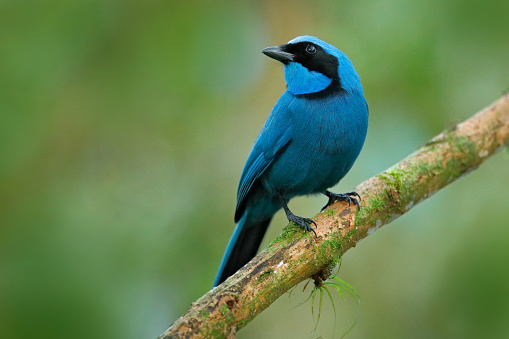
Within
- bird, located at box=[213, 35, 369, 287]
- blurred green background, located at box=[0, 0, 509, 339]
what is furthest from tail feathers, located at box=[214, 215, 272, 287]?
blurred green background, located at box=[0, 0, 509, 339]

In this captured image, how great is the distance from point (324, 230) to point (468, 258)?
1.26 metres

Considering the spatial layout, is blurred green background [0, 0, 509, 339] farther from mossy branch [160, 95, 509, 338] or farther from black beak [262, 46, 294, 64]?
black beak [262, 46, 294, 64]

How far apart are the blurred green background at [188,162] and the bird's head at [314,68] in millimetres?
590

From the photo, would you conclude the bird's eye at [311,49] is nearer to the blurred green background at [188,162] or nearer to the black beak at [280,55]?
the black beak at [280,55]

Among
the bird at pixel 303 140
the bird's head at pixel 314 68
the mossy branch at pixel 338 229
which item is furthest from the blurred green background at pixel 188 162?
the bird's head at pixel 314 68

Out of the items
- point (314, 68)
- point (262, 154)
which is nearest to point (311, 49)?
point (314, 68)

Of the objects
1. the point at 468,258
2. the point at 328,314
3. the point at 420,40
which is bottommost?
the point at 328,314

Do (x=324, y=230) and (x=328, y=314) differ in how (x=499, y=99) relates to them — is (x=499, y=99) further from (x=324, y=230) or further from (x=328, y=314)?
(x=328, y=314)

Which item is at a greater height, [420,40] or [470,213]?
[420,40]

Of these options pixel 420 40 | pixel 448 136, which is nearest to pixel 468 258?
pixel 448 136

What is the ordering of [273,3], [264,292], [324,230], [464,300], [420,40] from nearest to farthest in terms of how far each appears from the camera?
[264,292], [324,230], [464,300], [420,40], [273,3]

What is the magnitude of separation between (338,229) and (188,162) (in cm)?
172

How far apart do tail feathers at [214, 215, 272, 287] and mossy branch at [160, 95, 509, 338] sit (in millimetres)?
915

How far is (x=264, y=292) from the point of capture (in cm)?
288
